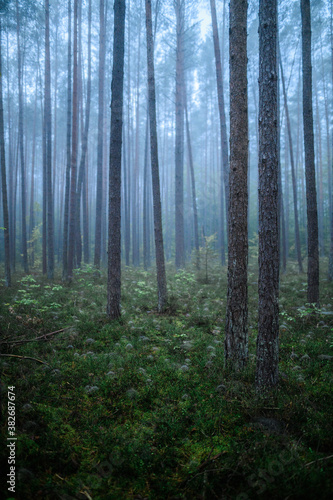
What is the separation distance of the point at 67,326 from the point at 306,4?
1033 centimetres

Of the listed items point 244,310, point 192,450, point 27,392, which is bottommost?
point 192,450

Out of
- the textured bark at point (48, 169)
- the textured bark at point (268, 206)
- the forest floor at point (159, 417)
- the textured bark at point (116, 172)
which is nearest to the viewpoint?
the forest floor at point (159, 417)

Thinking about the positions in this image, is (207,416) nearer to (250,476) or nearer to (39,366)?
(250,476)

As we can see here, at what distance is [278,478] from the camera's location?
1.97 m

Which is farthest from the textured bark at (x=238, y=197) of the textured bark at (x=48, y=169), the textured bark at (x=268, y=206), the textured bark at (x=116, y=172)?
the textured bark at (x=48, y=169)

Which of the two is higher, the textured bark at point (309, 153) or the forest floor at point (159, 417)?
the textured bark at point (309, 153)

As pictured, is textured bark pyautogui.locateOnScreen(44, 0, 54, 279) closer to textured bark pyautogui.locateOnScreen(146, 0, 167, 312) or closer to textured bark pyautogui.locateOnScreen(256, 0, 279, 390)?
textured bark pyautogui.locateOnScreen(146, 0, 167, 312)

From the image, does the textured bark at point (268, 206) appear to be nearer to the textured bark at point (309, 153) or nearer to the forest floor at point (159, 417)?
the forest floor at point (159, 417)

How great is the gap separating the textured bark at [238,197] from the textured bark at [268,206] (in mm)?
605

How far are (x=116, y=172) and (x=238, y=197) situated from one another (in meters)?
3.76

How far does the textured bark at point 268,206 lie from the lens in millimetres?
3275

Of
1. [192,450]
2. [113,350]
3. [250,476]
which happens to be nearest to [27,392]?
[113,350]

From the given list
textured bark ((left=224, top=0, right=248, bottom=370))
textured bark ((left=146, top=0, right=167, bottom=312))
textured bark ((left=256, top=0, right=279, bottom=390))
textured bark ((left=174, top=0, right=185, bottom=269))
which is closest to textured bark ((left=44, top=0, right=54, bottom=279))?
textured bark ((left=146, top=0, right=167, bottom=312))

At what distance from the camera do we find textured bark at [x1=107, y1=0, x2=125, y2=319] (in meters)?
6.45
